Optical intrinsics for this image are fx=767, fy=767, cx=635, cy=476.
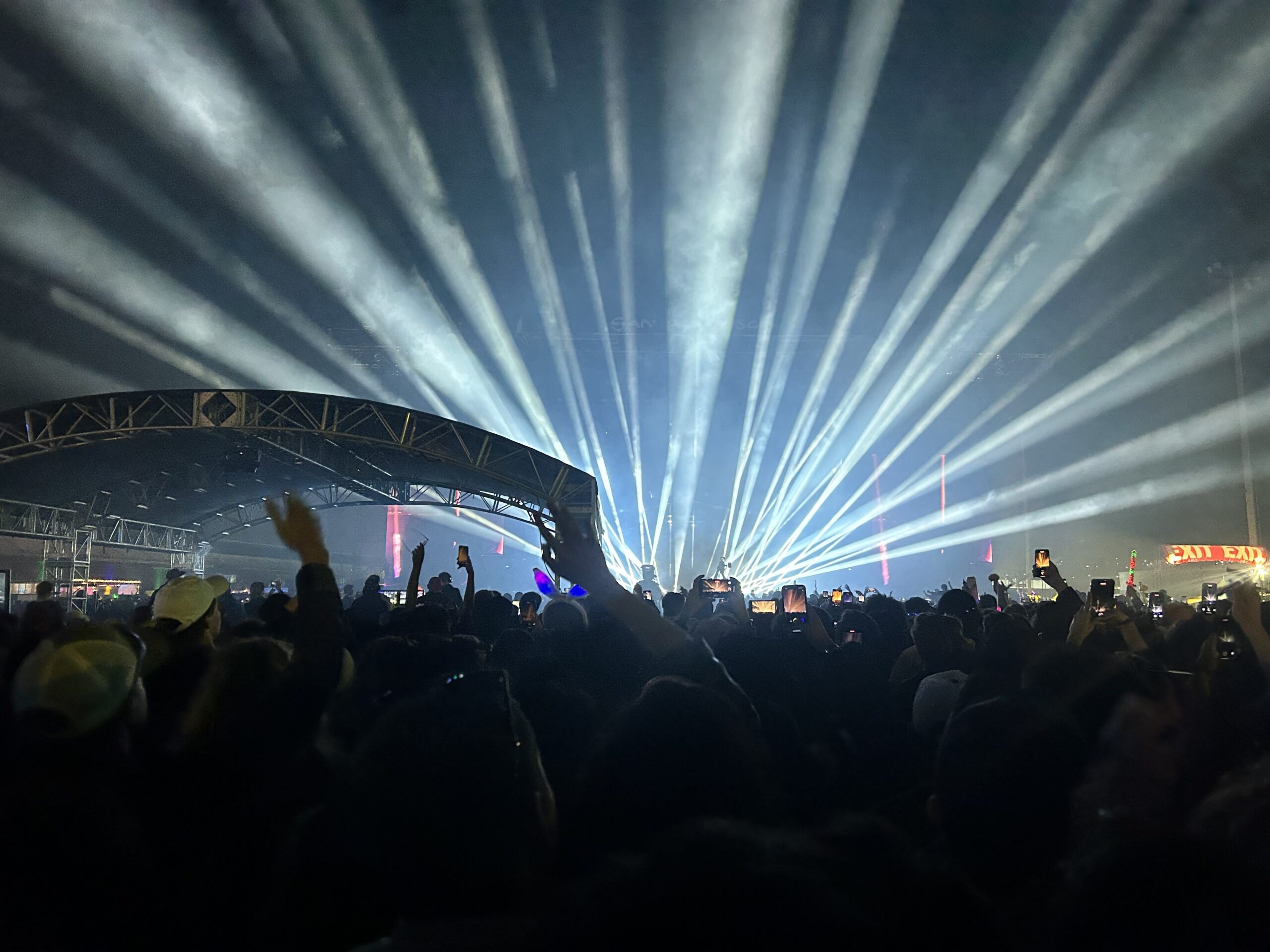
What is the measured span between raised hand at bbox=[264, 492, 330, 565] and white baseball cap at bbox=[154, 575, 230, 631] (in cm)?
110

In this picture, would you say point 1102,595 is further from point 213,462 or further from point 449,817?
point 213,462

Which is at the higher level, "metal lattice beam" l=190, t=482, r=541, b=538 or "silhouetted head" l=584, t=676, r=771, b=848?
"metal lattice beam" l=190, t=482, r=541, b=538

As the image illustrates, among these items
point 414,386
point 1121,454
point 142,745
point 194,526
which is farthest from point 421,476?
point 1121,454

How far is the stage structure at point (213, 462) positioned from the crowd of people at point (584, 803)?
977 cm

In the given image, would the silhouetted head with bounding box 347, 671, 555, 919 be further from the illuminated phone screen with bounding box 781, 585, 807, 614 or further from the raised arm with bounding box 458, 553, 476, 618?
the illuminated phone screen with bounding box 781, 585, 807, 614

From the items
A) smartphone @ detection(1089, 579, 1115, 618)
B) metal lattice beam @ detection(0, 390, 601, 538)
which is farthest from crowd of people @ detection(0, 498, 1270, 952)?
metal lattice beam @ detection(0, 390, 601, 538)

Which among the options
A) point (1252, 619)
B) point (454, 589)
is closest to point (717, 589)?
point (454, 589)

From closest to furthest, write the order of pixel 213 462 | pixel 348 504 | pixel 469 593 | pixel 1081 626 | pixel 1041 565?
pixel 1081 626, pixel 1041 565, pixel 469 593, pixel 213 462, pixel 348 504

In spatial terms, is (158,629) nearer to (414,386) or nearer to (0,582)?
(0,582)

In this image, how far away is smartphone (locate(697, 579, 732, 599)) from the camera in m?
11.7

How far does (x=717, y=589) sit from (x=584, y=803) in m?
12.8

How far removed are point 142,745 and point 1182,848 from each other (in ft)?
9.41

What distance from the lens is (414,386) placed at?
1198 inches

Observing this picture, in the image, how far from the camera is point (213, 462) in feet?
72.2
